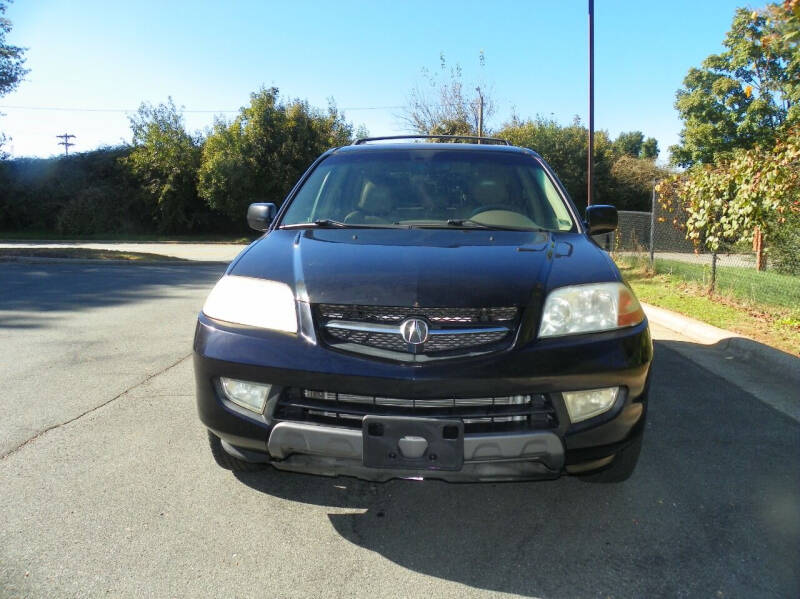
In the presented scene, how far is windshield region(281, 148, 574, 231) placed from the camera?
3627mm

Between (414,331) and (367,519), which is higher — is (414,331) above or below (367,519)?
above

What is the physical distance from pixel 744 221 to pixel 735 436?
13.3 feet

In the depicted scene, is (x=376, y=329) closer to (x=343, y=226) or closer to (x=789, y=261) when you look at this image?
(x=343, y=226)

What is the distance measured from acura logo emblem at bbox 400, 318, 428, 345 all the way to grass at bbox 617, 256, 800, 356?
4.65 m

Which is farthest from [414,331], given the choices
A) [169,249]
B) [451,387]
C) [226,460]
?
[169,249]

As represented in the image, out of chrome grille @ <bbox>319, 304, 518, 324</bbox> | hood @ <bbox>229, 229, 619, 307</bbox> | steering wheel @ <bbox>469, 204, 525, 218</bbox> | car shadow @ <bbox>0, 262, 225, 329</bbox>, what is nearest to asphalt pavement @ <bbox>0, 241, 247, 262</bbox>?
car shadow @ <bbox>0, 262, 225, 329</bbox>

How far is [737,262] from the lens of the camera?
15852mm

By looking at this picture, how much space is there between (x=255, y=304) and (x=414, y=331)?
28.3 inches

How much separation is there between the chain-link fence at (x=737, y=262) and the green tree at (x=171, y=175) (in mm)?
22193

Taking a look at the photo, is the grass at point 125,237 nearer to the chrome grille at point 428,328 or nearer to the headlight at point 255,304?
the headlight at point 255,304

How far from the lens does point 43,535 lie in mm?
2523

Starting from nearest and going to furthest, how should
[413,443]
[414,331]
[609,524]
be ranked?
[413,443] → [414,331] → [609,524]

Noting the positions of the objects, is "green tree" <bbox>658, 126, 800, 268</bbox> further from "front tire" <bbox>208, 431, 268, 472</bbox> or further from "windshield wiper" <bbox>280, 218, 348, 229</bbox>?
"front tire" <bbox>208, 431, 268, 472</bbox>

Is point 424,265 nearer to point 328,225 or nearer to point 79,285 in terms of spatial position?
point 328,225
